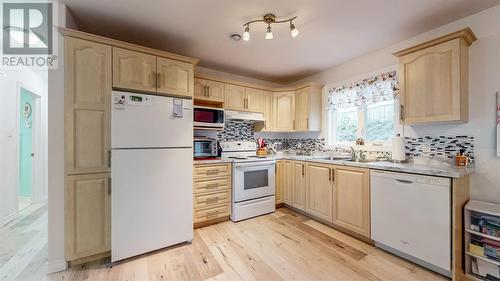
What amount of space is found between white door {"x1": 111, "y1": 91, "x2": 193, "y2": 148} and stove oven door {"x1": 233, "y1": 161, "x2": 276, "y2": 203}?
36.1 inches

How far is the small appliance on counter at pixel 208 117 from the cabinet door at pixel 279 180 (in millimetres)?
1134

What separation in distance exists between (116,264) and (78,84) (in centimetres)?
165

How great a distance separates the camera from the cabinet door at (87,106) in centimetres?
180

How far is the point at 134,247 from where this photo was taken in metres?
1.94

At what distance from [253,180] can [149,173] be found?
144 cm

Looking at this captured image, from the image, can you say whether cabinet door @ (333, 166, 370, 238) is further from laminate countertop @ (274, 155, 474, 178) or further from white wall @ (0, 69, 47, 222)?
white wall @ (0, 69, 47, 222)

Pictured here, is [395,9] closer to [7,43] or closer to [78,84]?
[78,84]

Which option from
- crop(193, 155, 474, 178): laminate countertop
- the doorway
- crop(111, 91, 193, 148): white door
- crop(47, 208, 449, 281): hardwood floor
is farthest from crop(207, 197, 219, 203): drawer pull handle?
the doorway

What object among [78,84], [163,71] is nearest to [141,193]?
[78,84]

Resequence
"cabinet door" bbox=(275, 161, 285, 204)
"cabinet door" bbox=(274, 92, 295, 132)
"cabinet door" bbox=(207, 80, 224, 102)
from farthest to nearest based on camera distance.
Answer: "cabinet door" bbox=(274, 92, 295, 132), "cabinet door" bbox=(275, 161, 285, 204), "cabinet door" bbox=(207, 80, 224, 102)

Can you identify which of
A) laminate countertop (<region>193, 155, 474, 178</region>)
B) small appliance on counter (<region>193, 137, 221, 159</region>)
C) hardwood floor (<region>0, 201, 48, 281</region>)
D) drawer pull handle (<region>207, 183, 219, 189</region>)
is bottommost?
hardwood floor (<region>0, 201, 48, 281</region>)

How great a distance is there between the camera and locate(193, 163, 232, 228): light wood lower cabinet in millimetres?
2615

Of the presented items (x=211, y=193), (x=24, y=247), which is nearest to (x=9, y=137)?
(x=24, y=247)

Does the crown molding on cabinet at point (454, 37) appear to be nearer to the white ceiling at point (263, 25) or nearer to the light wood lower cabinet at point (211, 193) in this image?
the white ceiling at point (263, 25)
